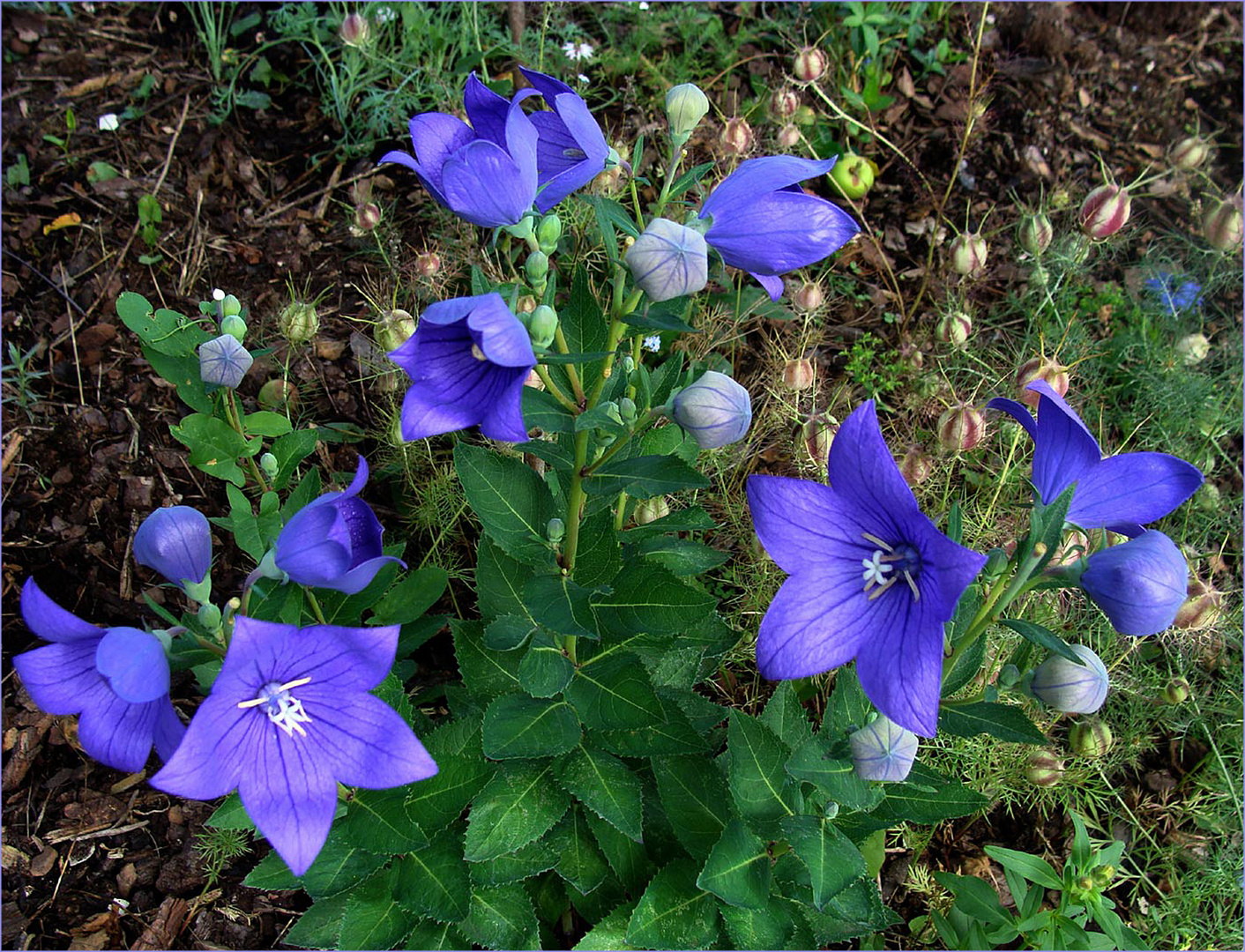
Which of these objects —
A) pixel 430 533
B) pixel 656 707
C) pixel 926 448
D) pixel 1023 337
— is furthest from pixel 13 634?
pixel 1023 337

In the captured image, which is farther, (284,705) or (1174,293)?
(1174,293)

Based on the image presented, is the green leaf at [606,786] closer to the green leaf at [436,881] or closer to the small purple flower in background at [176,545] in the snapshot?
the green leaf at [436,881]

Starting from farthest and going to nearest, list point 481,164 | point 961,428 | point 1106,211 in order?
point 1106,211 < point 961,428 < point 481,164

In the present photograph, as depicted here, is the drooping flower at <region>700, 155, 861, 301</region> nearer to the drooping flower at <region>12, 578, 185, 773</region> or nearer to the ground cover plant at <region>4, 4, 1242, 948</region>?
the ground cover plant at <region>4, 4, 1242, 948</region>

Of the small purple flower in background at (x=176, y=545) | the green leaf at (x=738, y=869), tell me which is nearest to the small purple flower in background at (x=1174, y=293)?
the green leaf at (x=738, y=869)

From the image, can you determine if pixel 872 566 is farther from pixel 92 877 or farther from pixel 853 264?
pixel 853 264

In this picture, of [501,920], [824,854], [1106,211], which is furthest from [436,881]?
[1106,211]

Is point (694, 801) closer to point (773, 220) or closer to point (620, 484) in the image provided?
point (620, 484)
